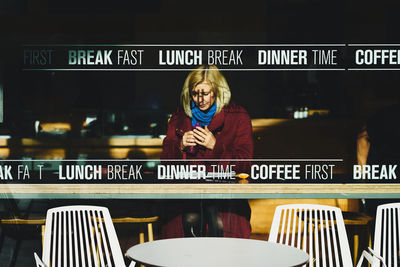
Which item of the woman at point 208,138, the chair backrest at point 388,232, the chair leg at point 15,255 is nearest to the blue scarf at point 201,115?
the woman at point 208,138

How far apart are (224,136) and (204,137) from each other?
6.3 inches

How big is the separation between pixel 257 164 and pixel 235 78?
0.69 metres

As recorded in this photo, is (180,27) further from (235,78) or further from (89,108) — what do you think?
(89,108)


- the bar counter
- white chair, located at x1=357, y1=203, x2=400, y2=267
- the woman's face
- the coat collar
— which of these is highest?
the woman's face

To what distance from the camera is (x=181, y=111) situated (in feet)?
16.0

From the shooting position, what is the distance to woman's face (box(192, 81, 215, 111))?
16.1ft

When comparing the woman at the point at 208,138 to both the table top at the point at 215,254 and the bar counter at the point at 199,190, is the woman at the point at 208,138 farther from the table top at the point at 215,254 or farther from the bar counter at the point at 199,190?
the table top at the point at 215,254

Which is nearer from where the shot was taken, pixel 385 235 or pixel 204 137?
pixel 385 235

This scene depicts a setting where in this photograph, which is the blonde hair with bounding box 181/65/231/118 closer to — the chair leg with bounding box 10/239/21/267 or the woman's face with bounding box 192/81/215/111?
the woman's face with bounding box 192/81/215/111

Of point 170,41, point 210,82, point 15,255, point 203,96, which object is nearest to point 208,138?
point 203,96

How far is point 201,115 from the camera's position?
4.91 metres

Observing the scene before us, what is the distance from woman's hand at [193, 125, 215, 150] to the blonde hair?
0.14m

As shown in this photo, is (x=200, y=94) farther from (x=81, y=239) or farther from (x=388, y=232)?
(x=388, y=232)

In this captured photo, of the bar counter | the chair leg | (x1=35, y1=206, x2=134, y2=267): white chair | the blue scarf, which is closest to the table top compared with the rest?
(x1=35, y1=206, x2=134, y2=267): white chair
